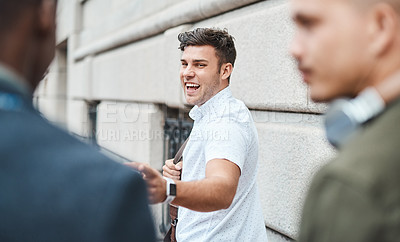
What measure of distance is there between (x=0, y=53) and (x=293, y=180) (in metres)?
2.94

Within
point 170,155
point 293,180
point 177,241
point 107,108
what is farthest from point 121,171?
point 107,108

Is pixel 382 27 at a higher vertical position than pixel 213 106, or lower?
higher

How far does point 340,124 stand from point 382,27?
225mm

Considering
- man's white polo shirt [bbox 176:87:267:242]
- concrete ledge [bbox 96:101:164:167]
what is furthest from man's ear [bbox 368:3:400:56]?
concrete ledge [bbox 96:101:164:167]

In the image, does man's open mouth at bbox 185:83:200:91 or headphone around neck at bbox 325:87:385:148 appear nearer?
headphone around neck at bbox 325:87:385:148

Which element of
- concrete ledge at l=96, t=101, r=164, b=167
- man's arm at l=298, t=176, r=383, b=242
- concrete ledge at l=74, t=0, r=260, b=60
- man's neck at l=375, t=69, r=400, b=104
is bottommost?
concrete ledge at l=96, t=101, r=164, b=167

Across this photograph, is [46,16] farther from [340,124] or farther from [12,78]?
[340,124]

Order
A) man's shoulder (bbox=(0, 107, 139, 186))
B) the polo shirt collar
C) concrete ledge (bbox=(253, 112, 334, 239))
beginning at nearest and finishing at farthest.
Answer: man's shoulder (bbox=(0, 107, 139, 186)) < the polo shirt collar < concrete ledge (bbox=(253, 112, 334, 239))

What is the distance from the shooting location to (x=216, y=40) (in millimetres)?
3088

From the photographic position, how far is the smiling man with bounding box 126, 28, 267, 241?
Result: 2176 mm

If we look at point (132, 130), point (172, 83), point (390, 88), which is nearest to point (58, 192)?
point (390, 88)

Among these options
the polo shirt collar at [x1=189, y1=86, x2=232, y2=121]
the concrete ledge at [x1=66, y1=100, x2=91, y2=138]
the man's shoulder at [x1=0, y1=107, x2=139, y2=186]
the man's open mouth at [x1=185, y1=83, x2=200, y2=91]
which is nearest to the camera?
the man's shoulder at [x1=0, y1=107, x2=139, y2=186]

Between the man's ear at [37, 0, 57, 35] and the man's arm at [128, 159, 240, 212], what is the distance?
0.87 m

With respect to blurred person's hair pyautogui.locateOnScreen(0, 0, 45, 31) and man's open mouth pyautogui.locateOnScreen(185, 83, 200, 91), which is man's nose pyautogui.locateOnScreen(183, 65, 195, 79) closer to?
man's open mouth pyautogui.locateOnScreen(185, 83, 200, 91)
